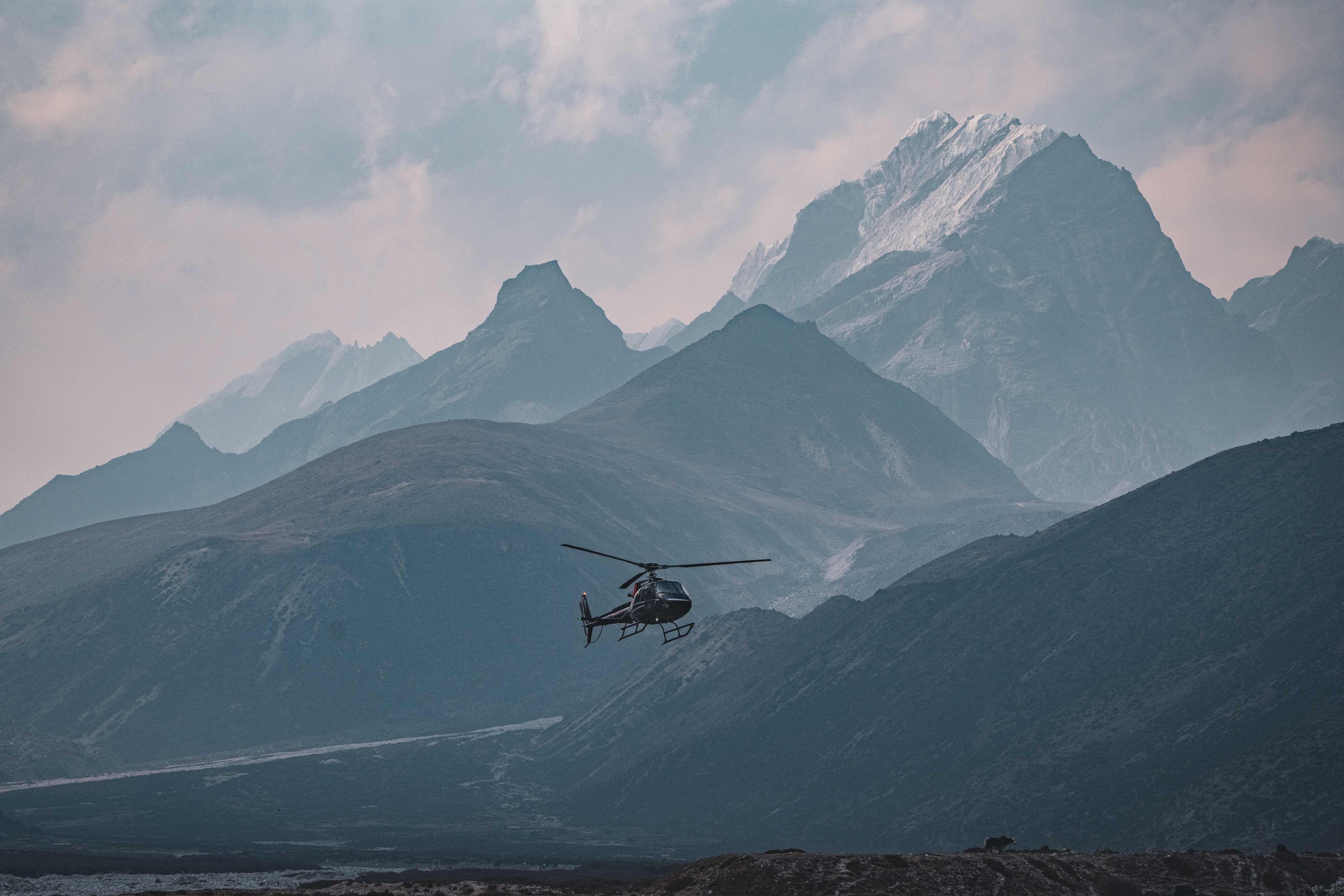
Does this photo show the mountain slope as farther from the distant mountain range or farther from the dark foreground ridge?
the dark foreground ridge

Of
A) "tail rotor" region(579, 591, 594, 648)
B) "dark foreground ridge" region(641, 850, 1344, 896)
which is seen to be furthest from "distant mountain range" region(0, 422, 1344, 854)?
"tail rotor" region(579, 591, 594, 648)

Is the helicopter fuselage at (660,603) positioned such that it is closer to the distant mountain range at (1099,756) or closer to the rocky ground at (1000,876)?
the rocky ground at (1000,876)

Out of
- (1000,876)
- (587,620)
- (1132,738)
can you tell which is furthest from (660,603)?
(1132,738)

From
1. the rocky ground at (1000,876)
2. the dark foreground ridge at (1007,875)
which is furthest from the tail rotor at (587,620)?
the dark foreground ridge at (1007,875)

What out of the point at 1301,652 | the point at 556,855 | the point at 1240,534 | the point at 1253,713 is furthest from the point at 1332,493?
the point at 556,855

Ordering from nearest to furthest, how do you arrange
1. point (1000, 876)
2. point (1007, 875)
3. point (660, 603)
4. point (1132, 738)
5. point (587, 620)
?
point (660, 603) < point (1000, 876) < point (1007, 875) < point (587, 620) < point (1132, 738)

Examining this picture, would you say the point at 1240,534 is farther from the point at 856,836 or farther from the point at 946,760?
the point at 856,836

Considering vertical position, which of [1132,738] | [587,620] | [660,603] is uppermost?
[587,620]

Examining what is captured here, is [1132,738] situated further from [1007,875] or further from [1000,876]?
[1000,876]

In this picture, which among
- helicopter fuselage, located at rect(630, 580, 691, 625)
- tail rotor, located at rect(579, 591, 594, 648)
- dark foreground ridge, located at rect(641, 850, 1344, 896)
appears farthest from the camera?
tail rotor, located at rect(579, 591, 594, 648)
